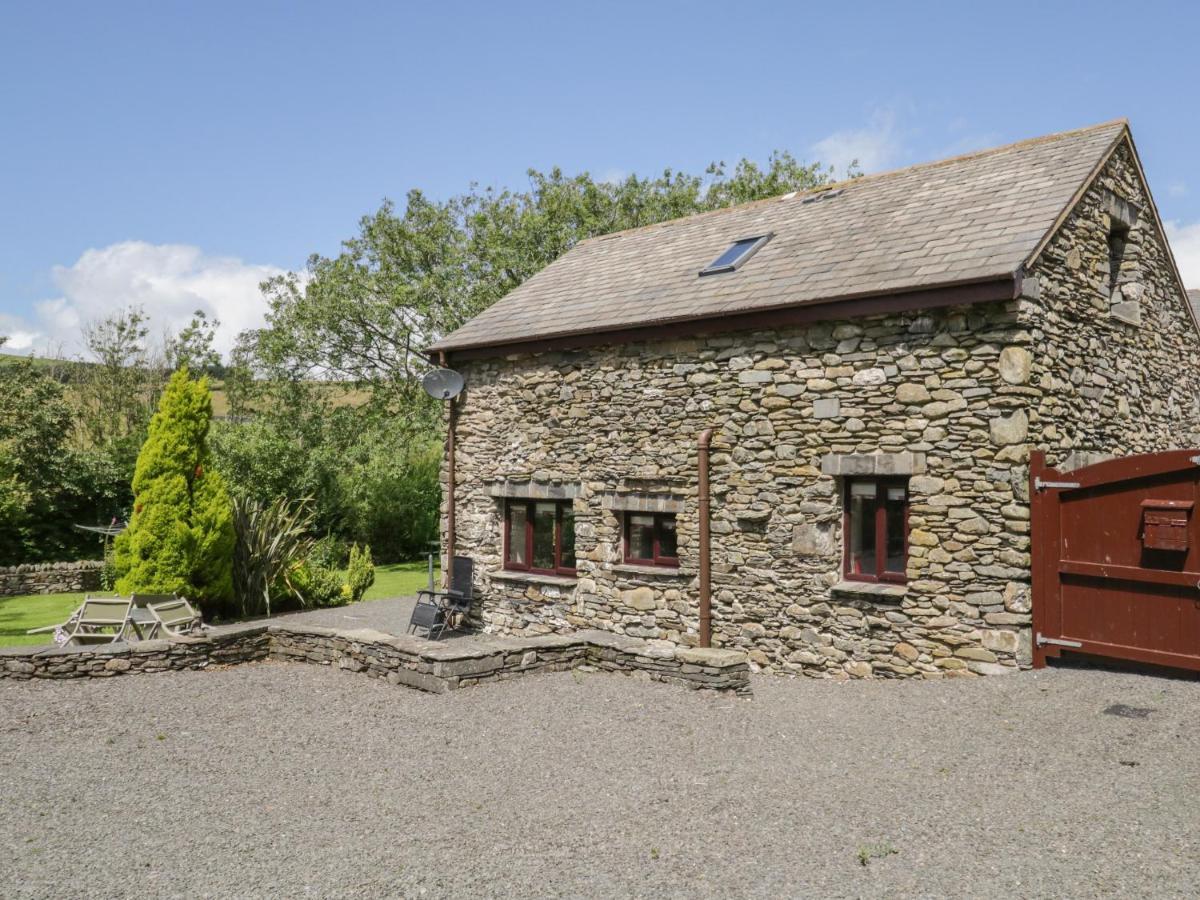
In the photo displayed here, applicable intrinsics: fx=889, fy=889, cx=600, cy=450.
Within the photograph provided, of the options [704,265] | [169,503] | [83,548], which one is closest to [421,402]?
[83,548]

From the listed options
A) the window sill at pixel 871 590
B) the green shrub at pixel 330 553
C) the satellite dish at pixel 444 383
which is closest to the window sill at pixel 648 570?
the window sill at pixel 871 590

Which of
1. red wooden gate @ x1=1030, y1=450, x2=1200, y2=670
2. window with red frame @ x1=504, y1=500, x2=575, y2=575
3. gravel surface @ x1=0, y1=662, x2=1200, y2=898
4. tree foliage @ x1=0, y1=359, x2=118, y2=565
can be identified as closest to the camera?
gravel surface @ x1=0, y1=662, x2=1200, y2=898

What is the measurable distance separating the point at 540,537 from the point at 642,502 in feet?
7.24

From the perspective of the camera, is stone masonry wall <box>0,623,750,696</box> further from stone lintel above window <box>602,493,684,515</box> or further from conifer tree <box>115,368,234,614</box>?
conifer tree <box>115,368,234,614</box>

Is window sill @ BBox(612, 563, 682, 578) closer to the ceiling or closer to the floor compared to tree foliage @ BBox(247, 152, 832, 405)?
closer to the floor

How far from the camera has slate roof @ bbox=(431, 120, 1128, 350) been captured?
9258 millimetres

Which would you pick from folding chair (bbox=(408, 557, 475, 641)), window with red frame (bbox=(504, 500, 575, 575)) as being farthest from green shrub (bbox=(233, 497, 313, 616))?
window with red frame (bbox=(504, 500, 575, 575))

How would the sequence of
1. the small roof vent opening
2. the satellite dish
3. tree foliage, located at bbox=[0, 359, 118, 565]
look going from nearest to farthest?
the small roof vent opening < the satellite dish < tree foliage, located at bbox=[0, 359, 118, 565]

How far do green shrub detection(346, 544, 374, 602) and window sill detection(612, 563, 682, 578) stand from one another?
26.2ft

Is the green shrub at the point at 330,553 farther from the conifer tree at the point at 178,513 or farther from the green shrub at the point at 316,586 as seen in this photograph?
the conifer tree at the point at 178,513

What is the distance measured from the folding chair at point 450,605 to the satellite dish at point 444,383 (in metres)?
2.45

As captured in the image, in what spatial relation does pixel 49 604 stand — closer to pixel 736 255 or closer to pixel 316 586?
pixel 316 586

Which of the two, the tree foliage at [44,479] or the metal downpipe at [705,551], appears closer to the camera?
the metal downpipe at [705,551]

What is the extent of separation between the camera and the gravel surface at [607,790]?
188 inches
